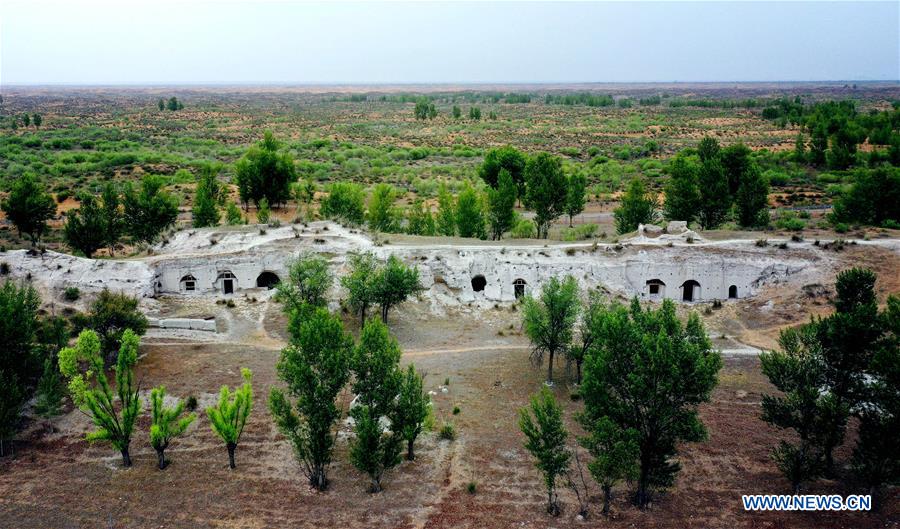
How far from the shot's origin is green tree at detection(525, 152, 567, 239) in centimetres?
5034

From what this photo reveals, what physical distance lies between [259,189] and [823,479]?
4675cm

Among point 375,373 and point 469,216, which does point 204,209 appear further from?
point 375,373

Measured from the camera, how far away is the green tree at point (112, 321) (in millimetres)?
31859

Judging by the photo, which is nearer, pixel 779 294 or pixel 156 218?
pixel 779 294

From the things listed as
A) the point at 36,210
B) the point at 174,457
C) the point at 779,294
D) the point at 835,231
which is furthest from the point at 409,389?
the point at 36,210

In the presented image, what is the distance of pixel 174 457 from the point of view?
25969 millimetres

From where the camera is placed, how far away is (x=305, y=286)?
36.5 meters

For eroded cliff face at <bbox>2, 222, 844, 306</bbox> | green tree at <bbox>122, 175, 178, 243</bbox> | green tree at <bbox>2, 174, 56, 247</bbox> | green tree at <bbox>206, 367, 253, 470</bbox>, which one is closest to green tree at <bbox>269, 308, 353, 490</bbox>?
green tree at <bbox>206, 367, 253, 470</bbox>

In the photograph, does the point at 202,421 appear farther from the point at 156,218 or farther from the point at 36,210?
the point at 36,210

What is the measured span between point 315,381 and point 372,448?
297 cm

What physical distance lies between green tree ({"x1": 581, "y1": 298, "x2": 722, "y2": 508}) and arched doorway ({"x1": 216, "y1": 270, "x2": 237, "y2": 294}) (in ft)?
85.3

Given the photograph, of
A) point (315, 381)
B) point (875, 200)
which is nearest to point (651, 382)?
point (315, 381)

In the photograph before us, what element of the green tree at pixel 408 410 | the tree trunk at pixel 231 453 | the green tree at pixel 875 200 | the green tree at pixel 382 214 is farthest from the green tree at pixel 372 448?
the green tree at pixel 875 200

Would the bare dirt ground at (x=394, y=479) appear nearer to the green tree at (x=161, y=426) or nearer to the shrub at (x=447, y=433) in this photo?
the shrub at (x=447, y=433)
